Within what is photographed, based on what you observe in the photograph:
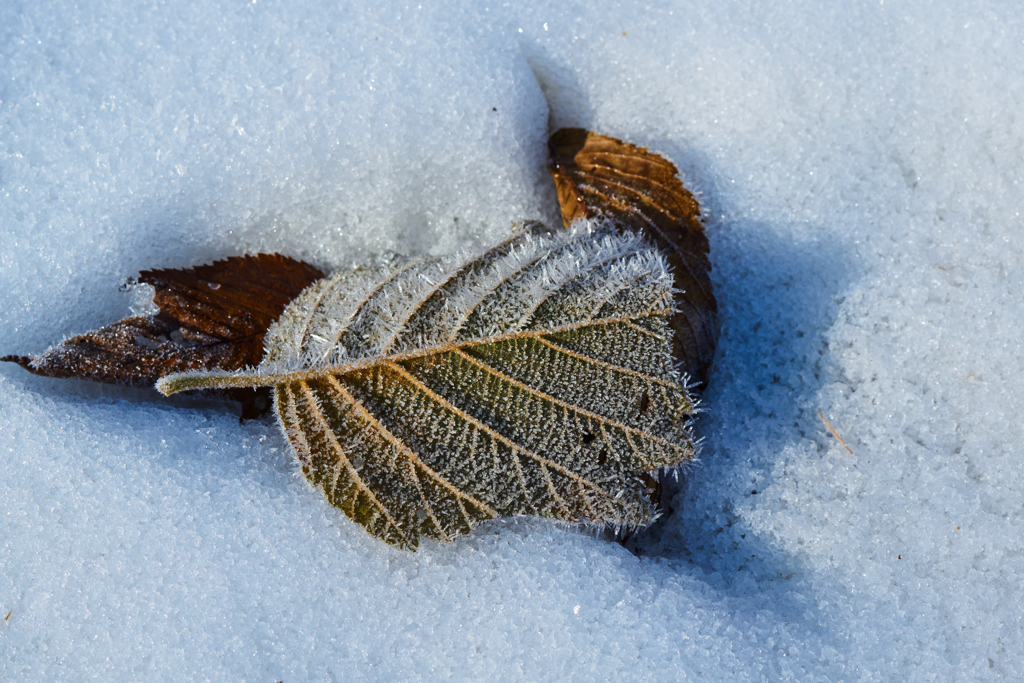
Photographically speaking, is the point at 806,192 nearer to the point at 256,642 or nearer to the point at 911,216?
the point at 911,216

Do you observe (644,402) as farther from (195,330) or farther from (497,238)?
(195,330)

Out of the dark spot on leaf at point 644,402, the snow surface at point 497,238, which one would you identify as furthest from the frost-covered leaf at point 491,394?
the snow surface at point 497,238

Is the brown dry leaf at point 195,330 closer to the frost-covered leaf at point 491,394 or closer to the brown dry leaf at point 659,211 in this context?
the frost-covered leaf at point 491,394

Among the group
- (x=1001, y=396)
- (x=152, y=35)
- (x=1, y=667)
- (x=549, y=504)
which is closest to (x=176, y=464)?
(x=1, y=667)

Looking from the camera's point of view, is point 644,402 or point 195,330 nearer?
point 644,402

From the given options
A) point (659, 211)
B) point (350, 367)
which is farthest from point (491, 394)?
point (659, 211)

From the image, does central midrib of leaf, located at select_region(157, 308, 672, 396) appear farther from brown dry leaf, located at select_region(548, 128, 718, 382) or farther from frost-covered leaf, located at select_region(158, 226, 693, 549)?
brown dry leaf, located at select_region(548, 128, 718, 382)
